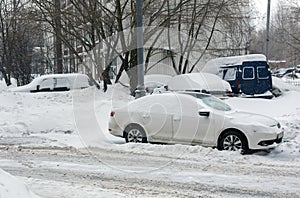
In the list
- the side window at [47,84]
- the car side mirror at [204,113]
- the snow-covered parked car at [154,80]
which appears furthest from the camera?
the side window at [47,84]

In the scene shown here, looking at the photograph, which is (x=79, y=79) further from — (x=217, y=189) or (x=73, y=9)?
(x=217, y=189)

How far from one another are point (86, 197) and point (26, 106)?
33.7 ft

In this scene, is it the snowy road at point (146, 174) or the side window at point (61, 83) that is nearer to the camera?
the snowy road at point (146, 174)

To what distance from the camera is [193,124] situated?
29.1 feet

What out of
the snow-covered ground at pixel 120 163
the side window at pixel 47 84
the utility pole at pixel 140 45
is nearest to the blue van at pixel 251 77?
the snow-covered ground at pixel 120 163

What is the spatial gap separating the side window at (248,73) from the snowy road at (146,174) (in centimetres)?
1076

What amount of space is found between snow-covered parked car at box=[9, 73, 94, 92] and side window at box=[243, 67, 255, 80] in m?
8.99

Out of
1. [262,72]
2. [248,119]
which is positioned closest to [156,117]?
[248,119]

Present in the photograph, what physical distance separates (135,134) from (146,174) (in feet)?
8.84

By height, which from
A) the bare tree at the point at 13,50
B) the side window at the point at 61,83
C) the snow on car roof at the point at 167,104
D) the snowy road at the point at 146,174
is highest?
the bare tree at the point at 13,50

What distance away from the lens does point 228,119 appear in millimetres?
8617

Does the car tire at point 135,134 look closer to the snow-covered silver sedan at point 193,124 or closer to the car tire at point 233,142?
the snow-covered silver sedan at point 193,124

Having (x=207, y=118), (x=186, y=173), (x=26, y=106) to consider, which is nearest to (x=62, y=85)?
(x=26, y=106)

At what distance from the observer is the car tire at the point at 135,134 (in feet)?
30.9
